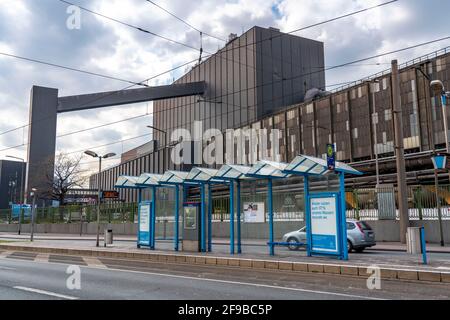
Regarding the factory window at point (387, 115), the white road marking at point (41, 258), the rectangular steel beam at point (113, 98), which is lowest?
the white road marking at point (41, 258)

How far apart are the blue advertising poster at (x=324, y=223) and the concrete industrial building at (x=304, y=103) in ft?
138

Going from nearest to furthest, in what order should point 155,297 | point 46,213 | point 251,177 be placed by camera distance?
point 155,297
point 251,177
point 46,213

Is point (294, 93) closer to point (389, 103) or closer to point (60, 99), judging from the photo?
point (389, 103)

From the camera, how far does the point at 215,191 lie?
2159 inches

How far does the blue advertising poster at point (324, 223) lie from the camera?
14266 mm

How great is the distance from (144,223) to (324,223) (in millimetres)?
9736

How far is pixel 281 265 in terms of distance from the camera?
1338 centimetres

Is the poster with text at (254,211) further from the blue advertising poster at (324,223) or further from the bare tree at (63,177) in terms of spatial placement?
the bare tree at (63,177)

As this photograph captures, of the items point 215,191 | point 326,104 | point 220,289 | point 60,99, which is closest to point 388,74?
point 326,104

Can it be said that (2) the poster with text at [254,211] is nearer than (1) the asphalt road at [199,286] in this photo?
No

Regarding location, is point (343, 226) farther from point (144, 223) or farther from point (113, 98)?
point (113, 98)

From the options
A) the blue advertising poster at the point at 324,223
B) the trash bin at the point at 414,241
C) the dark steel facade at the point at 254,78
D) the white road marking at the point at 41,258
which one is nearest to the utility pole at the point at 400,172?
the trash bin at the point at 414,241

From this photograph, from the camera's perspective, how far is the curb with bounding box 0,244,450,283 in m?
10.7
